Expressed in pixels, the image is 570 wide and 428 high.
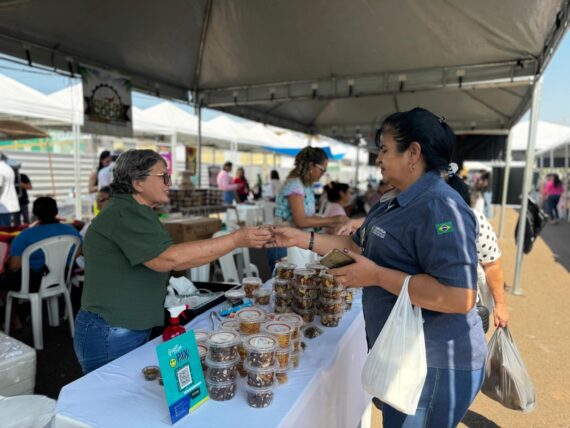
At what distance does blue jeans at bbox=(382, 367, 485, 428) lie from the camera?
1292 mm

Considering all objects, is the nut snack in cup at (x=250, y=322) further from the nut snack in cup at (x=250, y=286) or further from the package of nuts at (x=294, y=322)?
the nut snack in cup at (x=250, y=286)

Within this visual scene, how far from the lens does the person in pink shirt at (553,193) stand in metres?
14.0

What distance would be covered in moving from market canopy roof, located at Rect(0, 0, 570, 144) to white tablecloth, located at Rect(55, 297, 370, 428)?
3927 mm

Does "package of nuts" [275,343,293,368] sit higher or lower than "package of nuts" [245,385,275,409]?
higher

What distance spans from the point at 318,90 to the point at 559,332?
479 cm

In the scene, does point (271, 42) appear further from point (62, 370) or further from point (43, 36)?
point (62, 370)

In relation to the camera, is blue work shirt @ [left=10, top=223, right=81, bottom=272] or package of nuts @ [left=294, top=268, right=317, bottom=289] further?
blue work shirt @ [left=10, top=223, right=81, bottom=272]

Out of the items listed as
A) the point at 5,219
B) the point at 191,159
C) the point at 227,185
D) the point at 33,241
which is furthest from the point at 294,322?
the point at 227,185

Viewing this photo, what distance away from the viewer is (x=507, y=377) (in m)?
2.13

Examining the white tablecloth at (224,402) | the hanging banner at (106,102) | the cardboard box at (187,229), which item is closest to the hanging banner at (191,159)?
the hanging banner at (106,102)

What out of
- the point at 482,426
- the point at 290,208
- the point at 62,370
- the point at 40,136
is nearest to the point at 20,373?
the point at 62,370

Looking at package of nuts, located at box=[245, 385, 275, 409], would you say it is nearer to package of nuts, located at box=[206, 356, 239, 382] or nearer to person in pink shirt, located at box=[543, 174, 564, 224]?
package of nuts, located at box=[206, 356, 239, 382]

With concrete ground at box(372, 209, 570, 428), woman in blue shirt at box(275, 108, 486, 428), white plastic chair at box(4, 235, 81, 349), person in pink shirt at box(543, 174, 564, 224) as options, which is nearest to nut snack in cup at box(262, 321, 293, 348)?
woman in blue shirt at box(275, 108, 486, 428)

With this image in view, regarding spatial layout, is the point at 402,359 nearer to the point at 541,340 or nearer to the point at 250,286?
the point at 250,286
